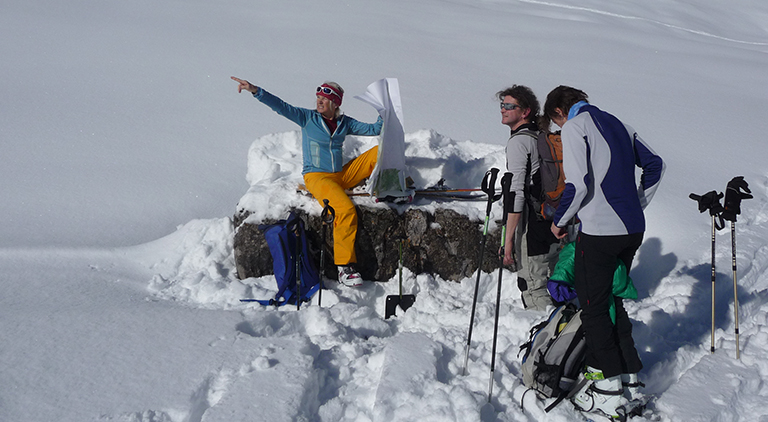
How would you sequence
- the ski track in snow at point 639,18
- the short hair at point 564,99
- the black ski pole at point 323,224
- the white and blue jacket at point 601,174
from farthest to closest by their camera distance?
the ski track in snow at point 639,18
the black ski pole at point 323,224
the short hair at point 564,99
the white and blue jacket at point 601,174

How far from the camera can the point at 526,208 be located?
147 inches

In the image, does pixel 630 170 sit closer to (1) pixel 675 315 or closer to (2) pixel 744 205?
(1) pixel 675 315

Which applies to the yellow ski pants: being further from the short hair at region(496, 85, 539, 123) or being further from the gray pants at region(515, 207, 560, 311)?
the short hair at region(496, 85, 539, 123)

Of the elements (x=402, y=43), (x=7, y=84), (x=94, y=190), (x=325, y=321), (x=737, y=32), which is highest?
(x=737, y=32)

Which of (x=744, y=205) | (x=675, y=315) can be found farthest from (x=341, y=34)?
(x=675, y=315)

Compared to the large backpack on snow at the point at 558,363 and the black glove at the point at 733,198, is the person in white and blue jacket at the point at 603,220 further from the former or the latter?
the black glove at the point at 733,198

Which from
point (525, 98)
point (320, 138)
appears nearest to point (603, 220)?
point (525, 98)

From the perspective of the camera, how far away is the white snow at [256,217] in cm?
280

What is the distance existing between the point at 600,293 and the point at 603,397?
61 cm

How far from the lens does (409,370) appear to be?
300 cm

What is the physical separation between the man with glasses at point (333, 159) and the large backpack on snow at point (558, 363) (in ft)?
5.71

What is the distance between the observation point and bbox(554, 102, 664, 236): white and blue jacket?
8.52ft

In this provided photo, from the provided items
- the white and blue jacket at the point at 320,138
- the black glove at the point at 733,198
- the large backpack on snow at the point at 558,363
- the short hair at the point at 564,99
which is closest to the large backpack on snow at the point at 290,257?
the white and blue jacket at the point at 320,138

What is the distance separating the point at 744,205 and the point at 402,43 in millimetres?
8630
